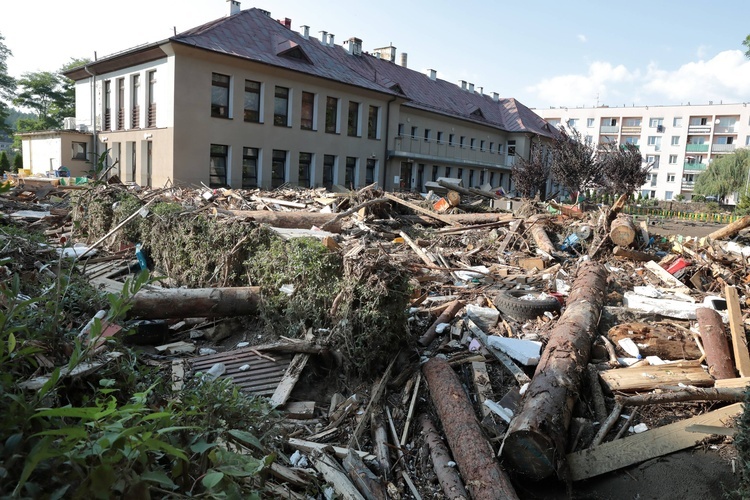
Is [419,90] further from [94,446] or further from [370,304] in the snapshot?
[94,446]

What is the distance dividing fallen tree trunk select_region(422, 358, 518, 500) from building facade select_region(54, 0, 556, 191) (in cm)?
1559

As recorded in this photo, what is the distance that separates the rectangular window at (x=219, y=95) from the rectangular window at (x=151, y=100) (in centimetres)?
276

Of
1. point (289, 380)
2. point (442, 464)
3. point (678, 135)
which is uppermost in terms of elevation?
point (678, 135)

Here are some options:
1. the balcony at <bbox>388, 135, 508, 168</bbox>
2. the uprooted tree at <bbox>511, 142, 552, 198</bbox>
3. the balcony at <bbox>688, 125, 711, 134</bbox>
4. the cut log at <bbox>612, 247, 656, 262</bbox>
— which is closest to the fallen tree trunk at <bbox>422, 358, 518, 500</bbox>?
the cut log at <bbox>612, 247, 656, 262</bbox>

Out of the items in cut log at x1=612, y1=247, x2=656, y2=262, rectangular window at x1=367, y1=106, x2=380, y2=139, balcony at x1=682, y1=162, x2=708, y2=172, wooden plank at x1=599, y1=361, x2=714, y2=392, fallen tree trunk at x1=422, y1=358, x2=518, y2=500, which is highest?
balcony at x1=682, y1=162, x2=708, y2=172

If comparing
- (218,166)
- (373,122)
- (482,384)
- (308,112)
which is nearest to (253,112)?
(218,166)

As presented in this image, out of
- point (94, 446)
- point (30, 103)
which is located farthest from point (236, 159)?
point (30, 103)

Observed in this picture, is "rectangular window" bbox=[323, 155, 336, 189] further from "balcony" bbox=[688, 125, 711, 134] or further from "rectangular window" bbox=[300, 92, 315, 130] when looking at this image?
"balcony" bbox=[688, 125, 711, 134]

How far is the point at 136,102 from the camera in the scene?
25.8 metres

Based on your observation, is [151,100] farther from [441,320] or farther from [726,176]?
[726,176]

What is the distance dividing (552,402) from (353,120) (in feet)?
91.5

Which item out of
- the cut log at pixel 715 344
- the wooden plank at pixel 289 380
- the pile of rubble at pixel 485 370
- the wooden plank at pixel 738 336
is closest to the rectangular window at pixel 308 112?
the pile of rubble at pixel 485 370

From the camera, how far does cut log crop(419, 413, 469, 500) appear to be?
4375 millimetres

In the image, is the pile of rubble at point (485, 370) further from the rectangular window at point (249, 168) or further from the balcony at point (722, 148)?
the balcony at point (722, 148)
